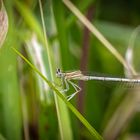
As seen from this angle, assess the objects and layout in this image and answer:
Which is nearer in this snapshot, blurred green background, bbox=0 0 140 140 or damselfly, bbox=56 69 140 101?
damselfly, bbox=56 69 140 101

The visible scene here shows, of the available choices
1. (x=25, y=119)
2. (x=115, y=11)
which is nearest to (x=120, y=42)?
(x=115, y=11)

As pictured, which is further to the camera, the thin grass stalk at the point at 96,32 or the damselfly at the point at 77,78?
the thin grass stalk at the point at 96,32

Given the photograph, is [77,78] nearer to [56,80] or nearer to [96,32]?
[56,80]

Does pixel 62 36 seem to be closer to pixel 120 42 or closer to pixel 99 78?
pixel 99 78

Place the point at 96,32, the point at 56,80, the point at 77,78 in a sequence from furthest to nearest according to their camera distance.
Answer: the point at 96,32
the point at 56,80
the point at 77,78

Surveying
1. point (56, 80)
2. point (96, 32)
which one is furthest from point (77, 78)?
point (96, 32)

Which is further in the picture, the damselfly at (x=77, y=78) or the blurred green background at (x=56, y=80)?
the blurred green background at (x=56, y=80)

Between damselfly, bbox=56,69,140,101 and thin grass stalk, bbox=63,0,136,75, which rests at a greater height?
thin grass stalk, bbox=63,0,136,75

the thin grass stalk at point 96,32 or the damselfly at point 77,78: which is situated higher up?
the thin grass stalk at point 96,32

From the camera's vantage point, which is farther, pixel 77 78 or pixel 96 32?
pixel 96 32
